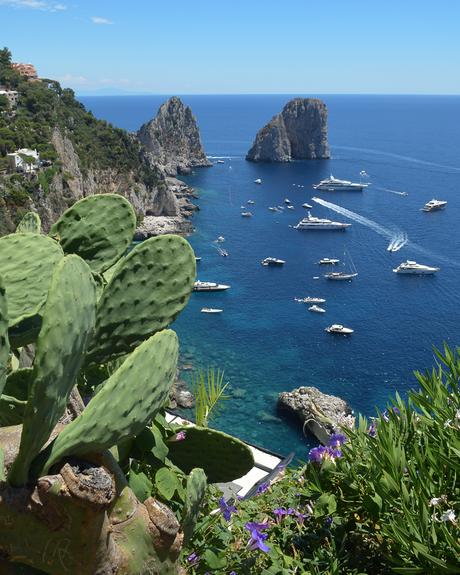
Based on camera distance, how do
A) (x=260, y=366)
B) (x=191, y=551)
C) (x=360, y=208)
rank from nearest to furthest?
(x=191, y=551) → (x=260, y=366) → (x=360, y=208)

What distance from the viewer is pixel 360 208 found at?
191ft

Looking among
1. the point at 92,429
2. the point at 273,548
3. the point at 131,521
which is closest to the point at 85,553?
the point at 131,521

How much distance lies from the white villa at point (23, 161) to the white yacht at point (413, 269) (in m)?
24.2

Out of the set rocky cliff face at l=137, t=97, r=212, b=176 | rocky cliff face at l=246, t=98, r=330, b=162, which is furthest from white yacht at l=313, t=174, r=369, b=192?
rocky cliff face at l=137, t=97, r=212, b=176

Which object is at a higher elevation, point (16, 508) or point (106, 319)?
point (106, 319)

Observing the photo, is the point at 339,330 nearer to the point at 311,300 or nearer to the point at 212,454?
the point at 311,300

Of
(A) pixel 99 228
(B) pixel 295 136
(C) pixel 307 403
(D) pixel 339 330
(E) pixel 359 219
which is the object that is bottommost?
(D) pixel 339 330

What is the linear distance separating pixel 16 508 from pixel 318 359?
87.7 feet

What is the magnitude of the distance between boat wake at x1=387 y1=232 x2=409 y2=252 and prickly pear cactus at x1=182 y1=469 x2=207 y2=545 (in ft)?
145

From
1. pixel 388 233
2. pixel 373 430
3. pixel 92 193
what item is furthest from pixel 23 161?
pixel 373 430

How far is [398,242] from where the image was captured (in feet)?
151

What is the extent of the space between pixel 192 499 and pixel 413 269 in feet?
128

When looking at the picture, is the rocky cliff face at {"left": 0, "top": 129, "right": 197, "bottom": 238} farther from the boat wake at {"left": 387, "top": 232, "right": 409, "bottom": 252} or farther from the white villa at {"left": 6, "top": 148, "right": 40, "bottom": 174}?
the boat wake at {"left": 387, "top": 232, "right": 409, "bottom": 252}

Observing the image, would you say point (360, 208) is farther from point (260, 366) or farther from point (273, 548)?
point (273, 548)
